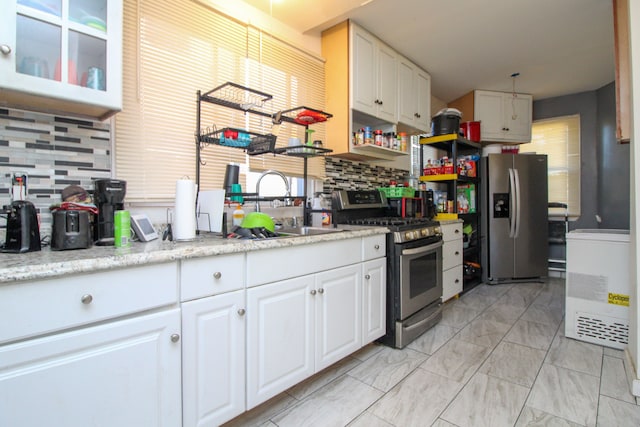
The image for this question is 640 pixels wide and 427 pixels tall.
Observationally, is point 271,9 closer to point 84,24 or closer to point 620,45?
point 84,24

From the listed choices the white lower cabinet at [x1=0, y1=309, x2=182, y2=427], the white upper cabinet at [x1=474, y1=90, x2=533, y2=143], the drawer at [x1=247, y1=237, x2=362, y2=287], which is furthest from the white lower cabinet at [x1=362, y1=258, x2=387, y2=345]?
the white upper cabinet at [x1=474, y1=90, x2=533, y2=143]

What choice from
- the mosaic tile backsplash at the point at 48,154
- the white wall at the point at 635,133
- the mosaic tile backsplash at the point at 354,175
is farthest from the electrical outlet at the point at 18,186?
the white wall at the point at 635,133

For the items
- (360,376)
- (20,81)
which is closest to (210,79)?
(20,81)

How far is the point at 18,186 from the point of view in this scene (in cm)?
125

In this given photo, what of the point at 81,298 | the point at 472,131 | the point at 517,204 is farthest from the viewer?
the point at 472,131

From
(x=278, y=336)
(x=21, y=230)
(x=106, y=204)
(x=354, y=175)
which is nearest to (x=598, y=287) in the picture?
(x=354, y=175)

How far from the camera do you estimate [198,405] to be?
1.20m

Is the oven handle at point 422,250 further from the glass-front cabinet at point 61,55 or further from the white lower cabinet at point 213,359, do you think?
the glass-front cabinet at point 61,55

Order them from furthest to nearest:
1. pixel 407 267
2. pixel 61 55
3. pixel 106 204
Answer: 1. pixel 407 267
2. pixel 106 204
3. pixel 61 55

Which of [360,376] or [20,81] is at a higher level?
[20,81]

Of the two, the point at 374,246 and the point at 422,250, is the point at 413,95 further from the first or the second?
the point at 374,246

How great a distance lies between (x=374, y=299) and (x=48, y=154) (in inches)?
75.3

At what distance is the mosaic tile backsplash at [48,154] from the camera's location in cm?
131

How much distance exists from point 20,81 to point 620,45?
322cm
